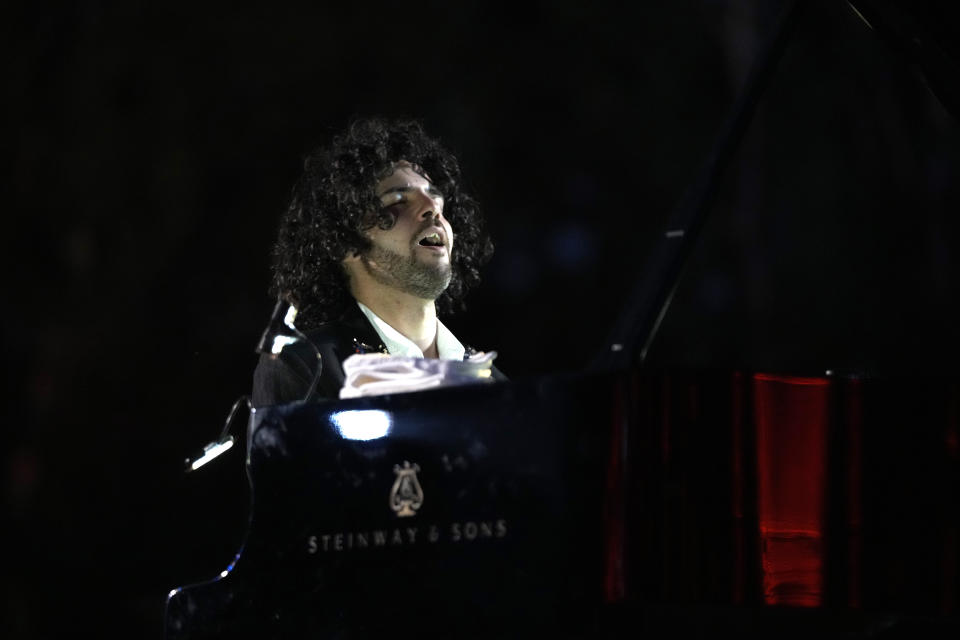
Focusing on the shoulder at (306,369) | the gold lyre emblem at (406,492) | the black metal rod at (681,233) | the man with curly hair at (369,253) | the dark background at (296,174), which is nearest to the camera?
the gold lyre emblem at (406,492)

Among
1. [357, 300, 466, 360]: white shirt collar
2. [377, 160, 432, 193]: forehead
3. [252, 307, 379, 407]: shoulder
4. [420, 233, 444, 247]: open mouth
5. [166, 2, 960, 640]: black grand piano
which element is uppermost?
[377, 160, 432, 193]: forehead

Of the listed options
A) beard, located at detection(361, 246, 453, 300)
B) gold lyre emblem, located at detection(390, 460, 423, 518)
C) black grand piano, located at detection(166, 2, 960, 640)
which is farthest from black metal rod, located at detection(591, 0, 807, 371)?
beard, located at detection(361, 246, 453, 300)

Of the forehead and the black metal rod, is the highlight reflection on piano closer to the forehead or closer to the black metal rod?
the black metal rod

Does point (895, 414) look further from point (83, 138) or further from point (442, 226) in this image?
point (83, 138)

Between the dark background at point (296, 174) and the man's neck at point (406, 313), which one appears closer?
the man's neck at point (406, 313)

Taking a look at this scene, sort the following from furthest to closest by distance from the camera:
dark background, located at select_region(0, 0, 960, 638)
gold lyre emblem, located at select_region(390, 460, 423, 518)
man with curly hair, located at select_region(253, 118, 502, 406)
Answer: dark background, located at select_region(0, 0, 960, 638) → man with curly hair, located at select_region(253, 118, 502, 406) → gold lyre emblem, located at select_region(390, 460, 423, 518)

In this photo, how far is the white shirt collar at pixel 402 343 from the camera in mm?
2955

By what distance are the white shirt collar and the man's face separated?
0.10 m

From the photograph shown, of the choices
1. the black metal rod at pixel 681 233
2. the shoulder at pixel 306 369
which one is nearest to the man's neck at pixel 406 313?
the shoulder at pixel 306 369

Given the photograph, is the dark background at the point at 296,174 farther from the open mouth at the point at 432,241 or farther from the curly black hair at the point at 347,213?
the open mouth at the point at 432,241

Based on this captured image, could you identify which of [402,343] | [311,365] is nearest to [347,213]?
[402,343]

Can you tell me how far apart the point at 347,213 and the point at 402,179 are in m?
0.16

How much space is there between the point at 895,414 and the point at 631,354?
0.42 meters

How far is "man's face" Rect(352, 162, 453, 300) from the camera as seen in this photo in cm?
302
